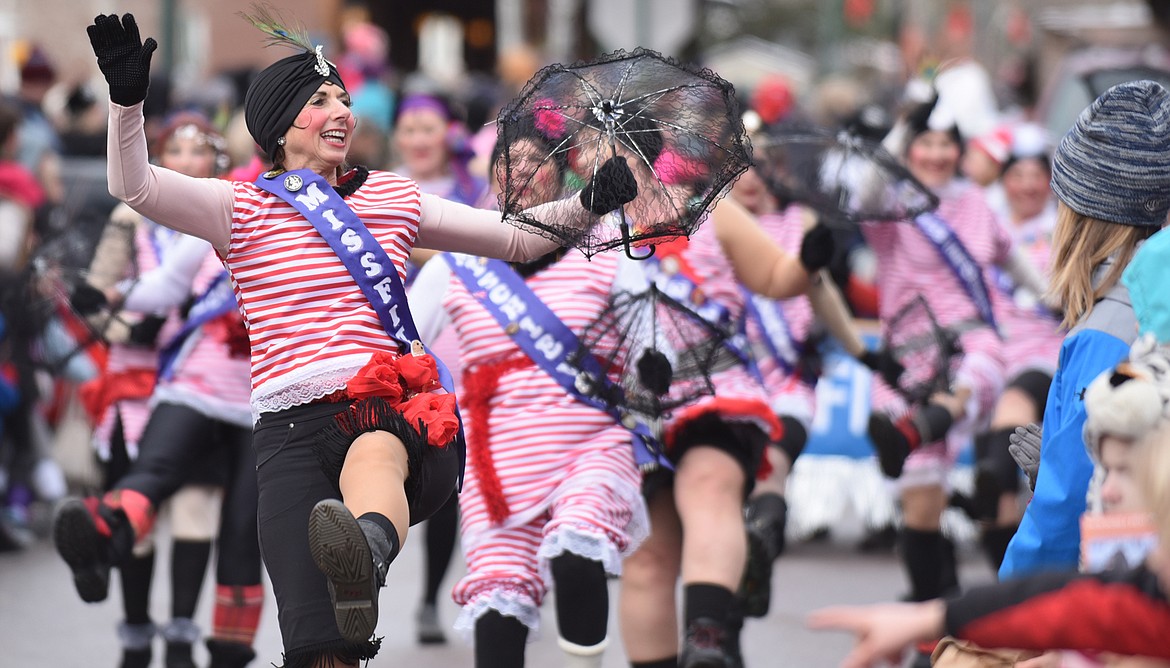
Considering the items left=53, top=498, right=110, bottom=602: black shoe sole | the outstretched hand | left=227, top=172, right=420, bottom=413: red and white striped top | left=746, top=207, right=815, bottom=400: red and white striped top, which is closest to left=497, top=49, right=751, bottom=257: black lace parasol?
left=227, top=172, right=420, bottom=413: red and white striped top

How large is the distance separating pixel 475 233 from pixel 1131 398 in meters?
1.86

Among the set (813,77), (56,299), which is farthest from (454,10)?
(56,299)

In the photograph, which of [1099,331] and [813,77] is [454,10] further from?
[1099,331]

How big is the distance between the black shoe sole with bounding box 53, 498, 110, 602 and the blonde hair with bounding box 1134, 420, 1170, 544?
373cm

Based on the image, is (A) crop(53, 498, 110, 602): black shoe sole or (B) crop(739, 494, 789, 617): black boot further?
(B) crop(739, 494, 789, 617): black boot

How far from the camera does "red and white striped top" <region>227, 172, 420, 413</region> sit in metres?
4.03

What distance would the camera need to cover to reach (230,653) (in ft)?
19.0

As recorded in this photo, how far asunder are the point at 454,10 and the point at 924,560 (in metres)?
39.2

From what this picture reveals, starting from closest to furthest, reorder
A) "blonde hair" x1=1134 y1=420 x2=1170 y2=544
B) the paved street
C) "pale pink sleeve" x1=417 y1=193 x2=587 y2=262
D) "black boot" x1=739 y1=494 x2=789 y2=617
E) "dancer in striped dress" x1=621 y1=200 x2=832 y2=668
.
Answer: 1. "blonde hair" x1=1134 y1=420 x2=1170 y2=544
2. "pale pink sleeve" x1=417 y1=193 x2=587 y2=262
3. "dancer in striped dress" x1=621 y1=200 x2=832 y2=668
4. "black boot" x1=739 y1=494 x2=789 y2=617
5. the paved street

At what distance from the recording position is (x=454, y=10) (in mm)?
44531

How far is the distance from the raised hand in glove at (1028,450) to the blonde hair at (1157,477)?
1.05 m

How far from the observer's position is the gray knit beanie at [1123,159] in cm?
372

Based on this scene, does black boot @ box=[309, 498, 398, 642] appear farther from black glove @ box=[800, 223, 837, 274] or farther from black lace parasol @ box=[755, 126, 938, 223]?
black lace parasol @ box=[755, 126, 938, 223]

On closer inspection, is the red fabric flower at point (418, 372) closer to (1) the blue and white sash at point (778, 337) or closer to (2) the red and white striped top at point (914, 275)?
(1) the blue and white sash at point (778, 337)
